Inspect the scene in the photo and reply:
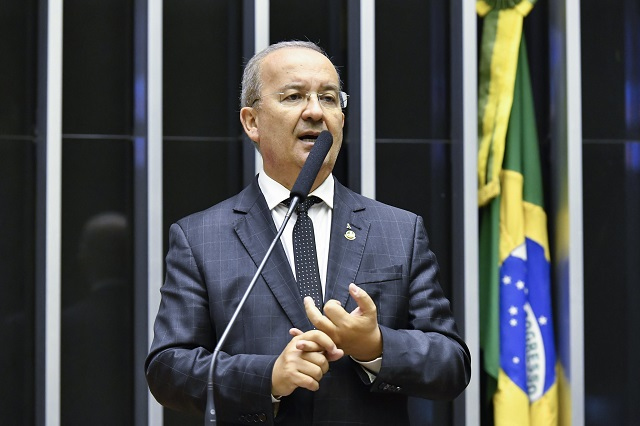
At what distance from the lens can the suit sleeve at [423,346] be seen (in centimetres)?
272

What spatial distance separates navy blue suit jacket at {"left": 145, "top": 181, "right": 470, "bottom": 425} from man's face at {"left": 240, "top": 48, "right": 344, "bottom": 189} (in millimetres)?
111

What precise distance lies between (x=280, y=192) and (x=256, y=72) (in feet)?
1.23

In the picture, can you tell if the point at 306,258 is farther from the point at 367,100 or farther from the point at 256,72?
the point at 367,100

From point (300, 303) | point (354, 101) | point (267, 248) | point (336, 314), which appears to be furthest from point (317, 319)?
point (354, 101)

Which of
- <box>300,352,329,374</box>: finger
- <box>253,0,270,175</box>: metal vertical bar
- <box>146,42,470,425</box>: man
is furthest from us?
<box>253,0,270,175</box>: metal vertical bar

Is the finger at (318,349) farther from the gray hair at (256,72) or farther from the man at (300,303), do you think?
the gray hair at (256,72)

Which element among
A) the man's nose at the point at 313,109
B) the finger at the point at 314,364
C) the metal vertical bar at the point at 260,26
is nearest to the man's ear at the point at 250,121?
the man's nose at the point at 313,109

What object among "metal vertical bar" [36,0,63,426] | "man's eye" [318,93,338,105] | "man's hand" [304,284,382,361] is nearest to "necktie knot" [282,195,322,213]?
"man's eye" [318,93,338,105]

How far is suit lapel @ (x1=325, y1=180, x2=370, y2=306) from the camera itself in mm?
2893

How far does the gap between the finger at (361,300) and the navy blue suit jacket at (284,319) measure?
10cm

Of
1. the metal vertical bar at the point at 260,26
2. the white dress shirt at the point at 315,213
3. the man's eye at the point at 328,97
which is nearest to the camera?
the white dress shirt at the point at 315,213

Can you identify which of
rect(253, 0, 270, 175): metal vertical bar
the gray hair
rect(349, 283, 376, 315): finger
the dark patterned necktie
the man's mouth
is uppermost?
rect(253, 0, 270, 175): metal vertical bar

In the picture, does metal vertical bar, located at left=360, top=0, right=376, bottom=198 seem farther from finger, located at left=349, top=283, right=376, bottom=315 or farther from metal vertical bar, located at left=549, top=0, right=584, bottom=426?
finger, located at left=349, top=283, right=376, bottom=315

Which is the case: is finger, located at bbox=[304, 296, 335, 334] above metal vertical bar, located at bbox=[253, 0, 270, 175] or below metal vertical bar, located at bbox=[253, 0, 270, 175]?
below
